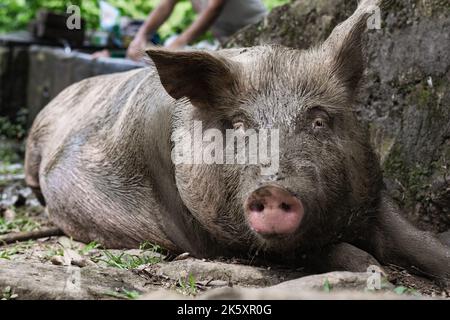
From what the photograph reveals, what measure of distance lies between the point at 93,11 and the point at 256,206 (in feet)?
36.3

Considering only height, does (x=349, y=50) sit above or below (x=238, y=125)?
above

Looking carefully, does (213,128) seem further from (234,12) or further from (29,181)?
(234,12)

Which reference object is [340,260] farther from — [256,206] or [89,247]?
[89,247]

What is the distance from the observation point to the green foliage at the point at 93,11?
1348 centimetres

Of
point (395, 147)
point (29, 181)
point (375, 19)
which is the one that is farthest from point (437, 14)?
point (29, 181)

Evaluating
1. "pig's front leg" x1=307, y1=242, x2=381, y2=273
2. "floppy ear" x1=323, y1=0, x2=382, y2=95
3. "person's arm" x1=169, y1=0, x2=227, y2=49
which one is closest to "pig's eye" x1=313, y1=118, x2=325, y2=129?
"floppy ear" x1=323, y1=0, x2=382, y2=95

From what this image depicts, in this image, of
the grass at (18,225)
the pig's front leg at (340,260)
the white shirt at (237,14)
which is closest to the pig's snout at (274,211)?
the pig's front leg at (340,260)

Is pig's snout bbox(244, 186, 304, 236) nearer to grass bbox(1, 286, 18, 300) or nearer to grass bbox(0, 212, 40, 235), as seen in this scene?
grass bbox(1, 286, 18, 300)

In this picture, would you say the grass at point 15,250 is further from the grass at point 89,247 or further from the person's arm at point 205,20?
the person's arm at point 205,20

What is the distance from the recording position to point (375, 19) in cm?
465

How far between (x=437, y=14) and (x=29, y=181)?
3.73 metres

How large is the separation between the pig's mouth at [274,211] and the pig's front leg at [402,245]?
1.20 m

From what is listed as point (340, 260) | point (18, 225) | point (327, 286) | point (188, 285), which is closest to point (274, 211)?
point (327, 286)

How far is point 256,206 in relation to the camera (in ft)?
11.1
